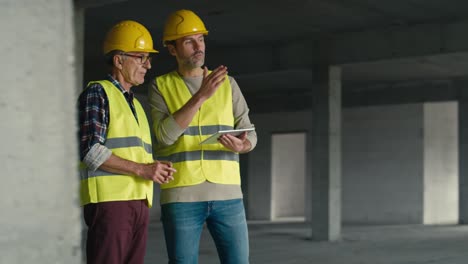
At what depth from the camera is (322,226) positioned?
14984 mm

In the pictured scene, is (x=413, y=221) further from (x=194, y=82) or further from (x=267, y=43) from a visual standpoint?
(x=194, y=82)

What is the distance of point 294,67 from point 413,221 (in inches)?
366

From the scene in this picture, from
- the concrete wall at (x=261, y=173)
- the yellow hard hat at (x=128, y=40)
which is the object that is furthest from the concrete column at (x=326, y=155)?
the yellow hard hat at (x=128, y=40)

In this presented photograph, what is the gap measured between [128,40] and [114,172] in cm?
63

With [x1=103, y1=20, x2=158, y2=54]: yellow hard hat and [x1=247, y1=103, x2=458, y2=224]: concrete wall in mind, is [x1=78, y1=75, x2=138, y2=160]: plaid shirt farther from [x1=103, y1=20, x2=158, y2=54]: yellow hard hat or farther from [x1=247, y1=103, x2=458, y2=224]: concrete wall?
[x1=247, y1=103, x2=458, y2=224]: concrete wall

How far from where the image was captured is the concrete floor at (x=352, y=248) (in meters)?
10.8

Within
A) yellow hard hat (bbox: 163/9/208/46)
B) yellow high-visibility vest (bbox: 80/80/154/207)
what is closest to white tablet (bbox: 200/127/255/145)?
yellow high-visibility vest (bbox: 80/80/154/207)

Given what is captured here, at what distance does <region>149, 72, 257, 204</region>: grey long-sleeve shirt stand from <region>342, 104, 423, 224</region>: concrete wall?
1995cm

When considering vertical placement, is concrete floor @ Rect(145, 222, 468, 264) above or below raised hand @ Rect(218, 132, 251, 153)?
below

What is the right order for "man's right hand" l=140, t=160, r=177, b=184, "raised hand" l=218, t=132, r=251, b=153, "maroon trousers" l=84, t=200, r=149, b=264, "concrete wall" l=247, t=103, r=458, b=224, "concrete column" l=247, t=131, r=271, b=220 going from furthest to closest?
"concrete column" l=247, t=131, r=271, b=220 → "concrete wall" l=247, t=103, r=458, b=224 → "raised hand" l=218, t=132, r=251, b=153 → "man's right hand" l=140, t=160, r=177, b=184 → "maroon trousers" l=84, t=200, r=149, b=264

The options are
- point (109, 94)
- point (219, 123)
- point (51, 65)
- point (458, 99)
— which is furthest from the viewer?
point (458, 99)

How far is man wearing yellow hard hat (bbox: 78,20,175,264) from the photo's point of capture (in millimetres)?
2943

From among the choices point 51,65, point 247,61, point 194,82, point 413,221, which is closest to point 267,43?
point 247,61

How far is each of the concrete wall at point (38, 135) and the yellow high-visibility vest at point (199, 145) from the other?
4.85ft
